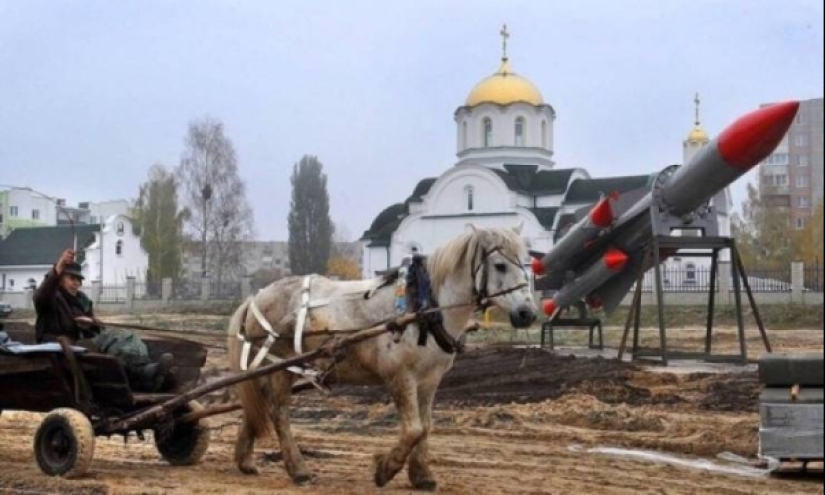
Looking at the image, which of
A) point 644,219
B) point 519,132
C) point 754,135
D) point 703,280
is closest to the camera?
point 754,135

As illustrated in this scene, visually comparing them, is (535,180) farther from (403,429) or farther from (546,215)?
(403,429)

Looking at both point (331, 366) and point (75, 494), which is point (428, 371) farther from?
point (75, 494)

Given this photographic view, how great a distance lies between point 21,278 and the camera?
38.9 meters

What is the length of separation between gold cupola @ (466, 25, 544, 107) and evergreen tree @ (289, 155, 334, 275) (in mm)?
15631

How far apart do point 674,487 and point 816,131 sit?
6.30 m

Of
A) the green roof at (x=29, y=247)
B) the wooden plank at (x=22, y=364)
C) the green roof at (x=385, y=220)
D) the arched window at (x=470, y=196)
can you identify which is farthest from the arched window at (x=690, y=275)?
the wooden plank at (x=22, y=364)

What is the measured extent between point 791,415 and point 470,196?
2147 inches

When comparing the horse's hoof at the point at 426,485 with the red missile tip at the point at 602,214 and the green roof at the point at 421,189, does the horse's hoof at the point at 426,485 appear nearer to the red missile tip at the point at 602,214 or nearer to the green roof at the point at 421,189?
the red missile tip at the point at 602,214

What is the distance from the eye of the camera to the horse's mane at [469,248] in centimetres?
812

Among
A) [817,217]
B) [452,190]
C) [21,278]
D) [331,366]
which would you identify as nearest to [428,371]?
[331,366]

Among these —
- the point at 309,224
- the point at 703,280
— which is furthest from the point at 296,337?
the point at 309,224

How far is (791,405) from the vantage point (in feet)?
14.9

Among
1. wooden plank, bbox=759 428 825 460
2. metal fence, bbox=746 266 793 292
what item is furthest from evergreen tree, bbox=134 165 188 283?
wooden plank, bbox=759 428 825 460

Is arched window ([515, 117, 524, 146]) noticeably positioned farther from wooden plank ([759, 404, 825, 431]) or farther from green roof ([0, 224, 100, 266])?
wooden plank ([759, 404, 825, 431])
